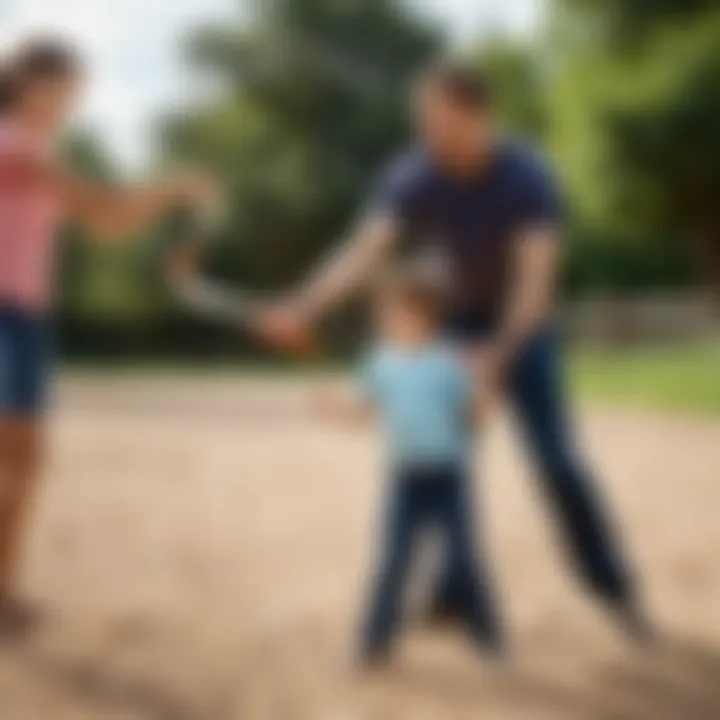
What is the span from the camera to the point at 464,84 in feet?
3.72

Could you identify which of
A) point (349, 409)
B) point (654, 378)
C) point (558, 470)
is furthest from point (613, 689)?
point (654, 378)

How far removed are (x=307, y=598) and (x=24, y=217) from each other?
381 mm

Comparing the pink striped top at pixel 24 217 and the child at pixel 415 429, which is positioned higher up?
the pink striped top at pixel 24 217

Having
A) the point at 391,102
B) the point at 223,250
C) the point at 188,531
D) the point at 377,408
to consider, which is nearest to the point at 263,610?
the point at 188,531

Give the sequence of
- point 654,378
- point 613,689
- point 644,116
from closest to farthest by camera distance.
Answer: point 613,689 < point 644,116 < point 654,378

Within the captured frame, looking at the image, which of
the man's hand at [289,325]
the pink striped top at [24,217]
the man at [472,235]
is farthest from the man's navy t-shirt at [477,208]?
the pink striped top at [24,217]

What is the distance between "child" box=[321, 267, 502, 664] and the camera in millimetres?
1135

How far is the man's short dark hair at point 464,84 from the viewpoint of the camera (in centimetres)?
113

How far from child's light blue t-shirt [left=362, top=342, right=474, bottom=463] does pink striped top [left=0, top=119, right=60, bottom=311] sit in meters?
0.27

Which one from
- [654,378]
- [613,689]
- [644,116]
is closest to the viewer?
[613,689]

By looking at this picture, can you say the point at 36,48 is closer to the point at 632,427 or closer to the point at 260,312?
the point at 260,312

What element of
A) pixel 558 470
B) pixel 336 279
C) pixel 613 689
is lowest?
pixel 613 689

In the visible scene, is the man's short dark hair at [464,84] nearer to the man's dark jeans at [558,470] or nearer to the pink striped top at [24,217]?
the man's dark jeans at [558,470]

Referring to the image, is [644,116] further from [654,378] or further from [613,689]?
[613,689]
